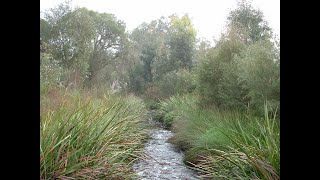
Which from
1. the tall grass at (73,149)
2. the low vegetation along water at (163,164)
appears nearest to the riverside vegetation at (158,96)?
the tall grass at (73,149)

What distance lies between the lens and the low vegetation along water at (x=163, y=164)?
5.55 meters

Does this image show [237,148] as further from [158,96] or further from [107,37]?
[107,37]

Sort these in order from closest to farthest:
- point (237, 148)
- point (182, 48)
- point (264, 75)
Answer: point (237, 148) → point (264, 75) → point (182, 48)

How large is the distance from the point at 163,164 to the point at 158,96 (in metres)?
14.9

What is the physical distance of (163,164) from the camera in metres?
6.48

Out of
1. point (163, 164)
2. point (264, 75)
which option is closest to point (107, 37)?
point (163, 164)

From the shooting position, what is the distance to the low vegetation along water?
5551mm

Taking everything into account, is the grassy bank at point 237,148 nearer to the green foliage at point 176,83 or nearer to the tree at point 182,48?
the green foliage at point 176,83

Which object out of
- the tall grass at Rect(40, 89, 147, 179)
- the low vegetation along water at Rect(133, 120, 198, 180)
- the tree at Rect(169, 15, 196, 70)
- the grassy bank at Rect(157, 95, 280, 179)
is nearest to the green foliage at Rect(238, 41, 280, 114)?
the grassy bank at Rect(157, 95, 280, 179)

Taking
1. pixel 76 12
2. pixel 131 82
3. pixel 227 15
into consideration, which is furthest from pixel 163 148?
pixel 131 82

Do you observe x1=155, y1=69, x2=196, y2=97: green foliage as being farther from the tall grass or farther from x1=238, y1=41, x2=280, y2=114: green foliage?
the tall grass

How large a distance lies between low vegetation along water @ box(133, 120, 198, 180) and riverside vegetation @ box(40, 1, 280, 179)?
0.23 metres
